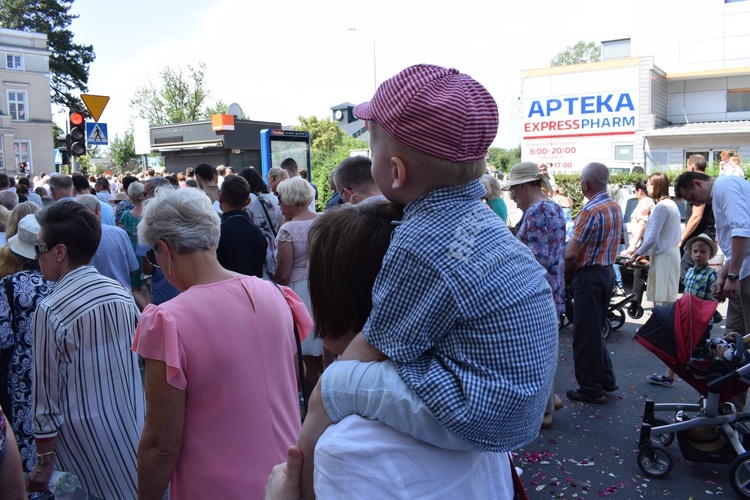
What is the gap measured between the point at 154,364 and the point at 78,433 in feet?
3.37

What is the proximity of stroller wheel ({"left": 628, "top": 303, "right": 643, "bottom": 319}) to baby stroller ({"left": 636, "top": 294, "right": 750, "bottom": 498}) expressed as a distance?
4548 millimetres

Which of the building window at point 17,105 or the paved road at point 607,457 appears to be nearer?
the paved road at point 607,457

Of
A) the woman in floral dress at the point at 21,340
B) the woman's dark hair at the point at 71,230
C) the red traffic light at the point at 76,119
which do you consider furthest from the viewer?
the red traffic light at the point at 76,119

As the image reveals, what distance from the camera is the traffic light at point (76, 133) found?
1134 centimetres

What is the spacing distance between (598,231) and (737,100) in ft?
106

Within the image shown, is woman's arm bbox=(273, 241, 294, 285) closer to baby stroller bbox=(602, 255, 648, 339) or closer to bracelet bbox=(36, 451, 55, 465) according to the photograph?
bracelet bbox=(36, 451, 55, 465)

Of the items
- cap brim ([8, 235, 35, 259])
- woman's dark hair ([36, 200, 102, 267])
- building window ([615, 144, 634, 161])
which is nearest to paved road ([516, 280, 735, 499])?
woman's dark hair ([36, 200, 102, 267])

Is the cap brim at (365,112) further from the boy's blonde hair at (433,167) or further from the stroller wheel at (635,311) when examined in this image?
the stroller wheel at (635,311)

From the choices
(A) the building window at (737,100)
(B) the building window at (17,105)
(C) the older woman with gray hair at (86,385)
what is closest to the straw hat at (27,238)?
(C) the older woman with gray hair at (86,385)

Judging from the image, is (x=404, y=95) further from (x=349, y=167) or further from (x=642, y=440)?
(x=642, y=440)

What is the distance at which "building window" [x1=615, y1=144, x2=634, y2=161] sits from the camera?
103ft

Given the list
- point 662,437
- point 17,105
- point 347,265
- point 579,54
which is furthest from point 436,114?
point 579,54

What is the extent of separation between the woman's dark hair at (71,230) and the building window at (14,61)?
58.0m

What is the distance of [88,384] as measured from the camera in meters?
2.71
